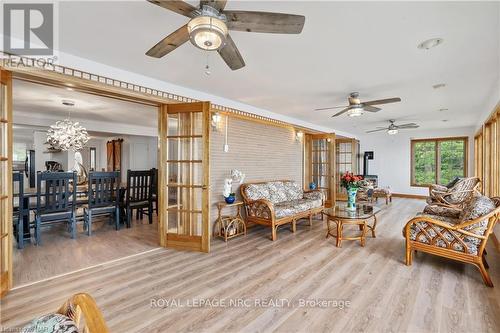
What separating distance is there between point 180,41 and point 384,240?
4.16 m

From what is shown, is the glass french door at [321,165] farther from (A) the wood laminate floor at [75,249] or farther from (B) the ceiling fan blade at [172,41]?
(B) the ceiling fan blade at [172,41]

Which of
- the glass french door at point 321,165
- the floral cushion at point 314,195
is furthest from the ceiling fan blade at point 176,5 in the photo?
the glass french door at point 321,165

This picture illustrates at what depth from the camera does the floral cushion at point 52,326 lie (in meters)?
0.78

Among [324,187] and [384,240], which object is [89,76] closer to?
[384,240]

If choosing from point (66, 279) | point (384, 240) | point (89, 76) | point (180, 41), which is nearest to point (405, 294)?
point (384, 240)

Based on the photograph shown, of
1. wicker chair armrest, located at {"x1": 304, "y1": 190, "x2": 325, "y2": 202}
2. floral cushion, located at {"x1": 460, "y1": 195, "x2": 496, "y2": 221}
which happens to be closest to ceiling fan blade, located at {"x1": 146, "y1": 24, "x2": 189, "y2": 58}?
floral cushion, located at {"x1": 460, "y1": 195, "x2": 496, "y2": 221}

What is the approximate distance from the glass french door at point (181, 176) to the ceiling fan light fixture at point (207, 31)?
1914mm

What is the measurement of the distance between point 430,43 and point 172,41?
96.3 inches

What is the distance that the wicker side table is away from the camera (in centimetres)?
406

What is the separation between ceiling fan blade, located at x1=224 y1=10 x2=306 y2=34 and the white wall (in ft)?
29.3

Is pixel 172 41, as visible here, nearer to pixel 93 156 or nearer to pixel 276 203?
pixel 276 203

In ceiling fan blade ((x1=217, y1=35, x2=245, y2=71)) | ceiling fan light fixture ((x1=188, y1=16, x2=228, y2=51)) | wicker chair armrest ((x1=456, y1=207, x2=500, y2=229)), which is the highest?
ceiling fan blade ((x1=217, y1=35, x2=245, y2=71))

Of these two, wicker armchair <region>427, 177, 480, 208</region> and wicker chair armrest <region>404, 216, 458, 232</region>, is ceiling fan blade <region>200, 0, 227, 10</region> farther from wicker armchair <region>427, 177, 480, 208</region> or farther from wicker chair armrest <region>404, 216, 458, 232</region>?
wicker armchair <region>427, 177, 480, 208</region>

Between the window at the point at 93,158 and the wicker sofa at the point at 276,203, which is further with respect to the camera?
the window at the point at 93,158
